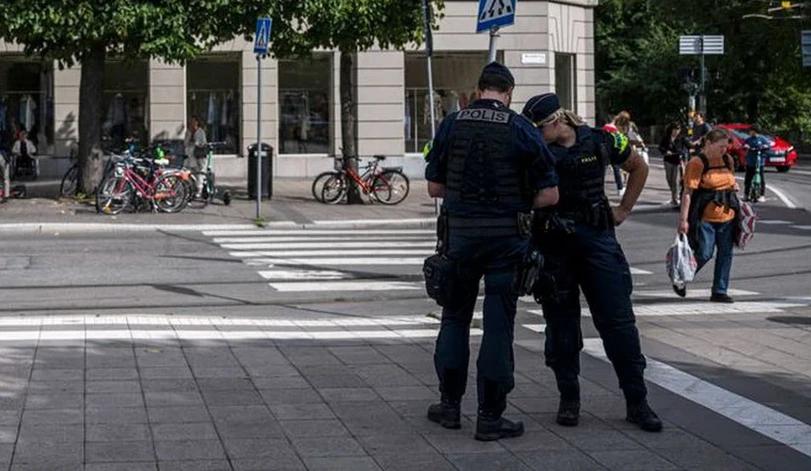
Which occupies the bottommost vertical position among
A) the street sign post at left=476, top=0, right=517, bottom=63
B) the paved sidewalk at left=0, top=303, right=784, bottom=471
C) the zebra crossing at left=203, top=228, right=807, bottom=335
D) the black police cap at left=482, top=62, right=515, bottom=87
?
the paved sidewalk at left=0, top=303, right=784, bottom=471

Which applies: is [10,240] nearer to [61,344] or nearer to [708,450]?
[61,344]

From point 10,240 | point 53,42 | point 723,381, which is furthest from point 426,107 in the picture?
point 723,381

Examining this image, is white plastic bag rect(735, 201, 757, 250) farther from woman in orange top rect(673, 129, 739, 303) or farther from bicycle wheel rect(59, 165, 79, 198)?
bicycle wheel rect(59, 165, 79, 198)

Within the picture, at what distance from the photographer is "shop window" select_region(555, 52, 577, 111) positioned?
37531 mm

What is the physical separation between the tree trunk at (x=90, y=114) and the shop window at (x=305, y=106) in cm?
988

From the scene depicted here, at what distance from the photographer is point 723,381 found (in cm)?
891

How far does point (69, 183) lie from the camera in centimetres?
2795

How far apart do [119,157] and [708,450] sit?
62.0 ft

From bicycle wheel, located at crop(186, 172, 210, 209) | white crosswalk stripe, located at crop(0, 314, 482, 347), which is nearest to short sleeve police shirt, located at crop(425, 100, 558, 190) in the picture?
white crosswalk stripe, located at crop(0, 314, 482, 347)

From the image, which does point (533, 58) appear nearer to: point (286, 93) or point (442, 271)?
point (286, 93)

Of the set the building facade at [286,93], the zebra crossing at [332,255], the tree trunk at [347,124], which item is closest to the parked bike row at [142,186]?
the zebra crossing at [332,255]

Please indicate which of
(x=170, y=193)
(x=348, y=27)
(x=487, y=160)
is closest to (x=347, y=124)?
(x=348, y=27)

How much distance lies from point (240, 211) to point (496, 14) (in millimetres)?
14320

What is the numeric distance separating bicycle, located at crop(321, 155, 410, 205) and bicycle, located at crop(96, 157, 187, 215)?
3.50m
